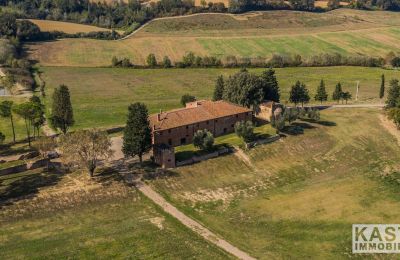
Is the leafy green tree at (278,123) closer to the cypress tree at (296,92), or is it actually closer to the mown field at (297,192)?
the mown field at (297,192)

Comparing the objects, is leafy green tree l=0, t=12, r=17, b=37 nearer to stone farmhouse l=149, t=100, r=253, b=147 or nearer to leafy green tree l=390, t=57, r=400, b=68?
stone farmhouse l=149, t=100, r=253, b=147

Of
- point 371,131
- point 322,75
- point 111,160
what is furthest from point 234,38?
point 111,160

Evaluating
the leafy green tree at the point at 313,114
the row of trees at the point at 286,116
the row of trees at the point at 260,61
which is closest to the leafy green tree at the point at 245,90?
the row of trees at the point at 286,116

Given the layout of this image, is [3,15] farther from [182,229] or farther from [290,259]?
[290,259]

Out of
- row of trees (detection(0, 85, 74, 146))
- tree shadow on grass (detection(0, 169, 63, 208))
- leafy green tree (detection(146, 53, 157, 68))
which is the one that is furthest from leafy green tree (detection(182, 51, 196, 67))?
tree shadow on grass (detection(0, 169, 63, 208))

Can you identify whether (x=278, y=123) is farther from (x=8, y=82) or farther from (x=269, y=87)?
(x=8, y=82)

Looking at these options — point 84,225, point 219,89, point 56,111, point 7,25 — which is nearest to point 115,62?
point 7,25
